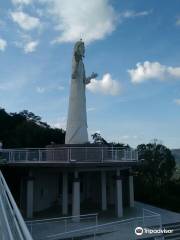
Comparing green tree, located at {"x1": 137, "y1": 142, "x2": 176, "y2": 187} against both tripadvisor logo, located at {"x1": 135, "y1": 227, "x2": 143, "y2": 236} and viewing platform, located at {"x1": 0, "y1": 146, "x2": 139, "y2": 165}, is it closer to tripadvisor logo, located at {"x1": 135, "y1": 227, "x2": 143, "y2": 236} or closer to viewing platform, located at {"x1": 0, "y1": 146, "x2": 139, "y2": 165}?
viewing platform, located at {"x1": 0, "y1": 146, "x2": 139, "y2": 165}

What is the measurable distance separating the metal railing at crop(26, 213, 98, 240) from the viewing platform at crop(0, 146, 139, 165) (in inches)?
134

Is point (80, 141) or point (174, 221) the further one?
point (80, 141)

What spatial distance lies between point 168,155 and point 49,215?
26.5 m

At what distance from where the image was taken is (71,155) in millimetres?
20375

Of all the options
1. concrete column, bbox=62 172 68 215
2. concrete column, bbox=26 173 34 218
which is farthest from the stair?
concrete column, bbox=26 173 34 218

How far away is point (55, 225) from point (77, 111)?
29.7ft

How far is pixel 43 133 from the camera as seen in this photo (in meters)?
38.8

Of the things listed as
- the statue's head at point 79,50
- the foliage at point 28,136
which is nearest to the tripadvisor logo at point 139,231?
the statue's head at point 79,50

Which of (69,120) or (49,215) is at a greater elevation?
(69,120)

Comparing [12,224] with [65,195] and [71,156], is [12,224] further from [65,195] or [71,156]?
[65,195]

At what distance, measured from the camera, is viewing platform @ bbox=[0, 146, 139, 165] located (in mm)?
20375

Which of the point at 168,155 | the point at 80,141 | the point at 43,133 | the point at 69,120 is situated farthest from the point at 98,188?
the point at 168,155

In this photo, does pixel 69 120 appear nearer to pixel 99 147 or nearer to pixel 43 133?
pixel 99 147

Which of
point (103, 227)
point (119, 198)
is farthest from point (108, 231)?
point (119, 198)
